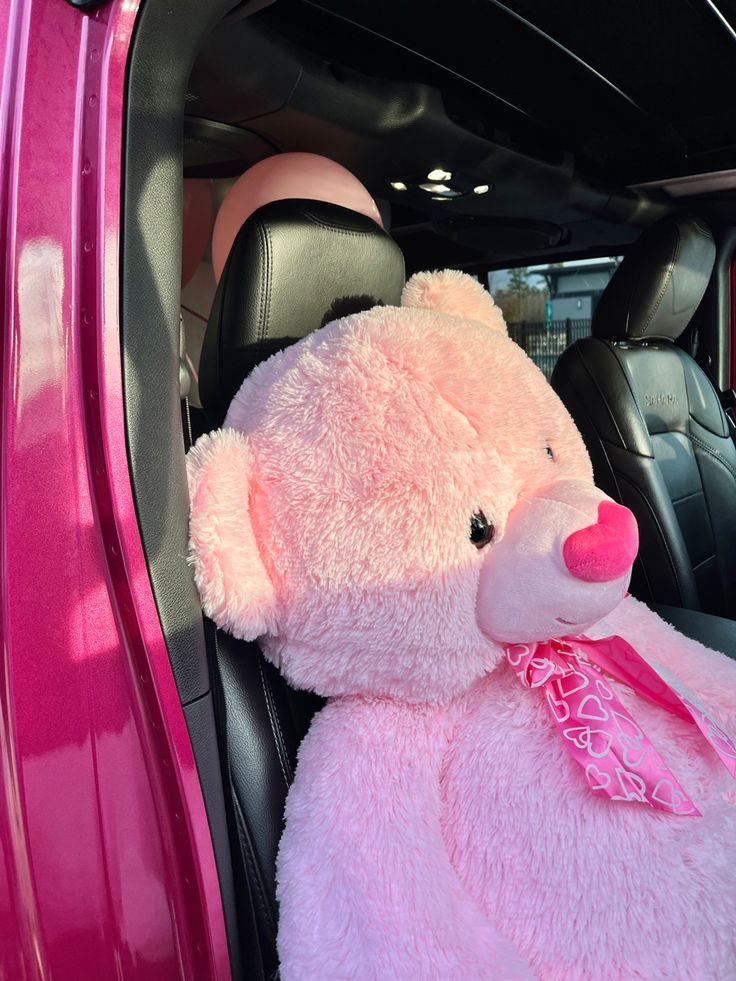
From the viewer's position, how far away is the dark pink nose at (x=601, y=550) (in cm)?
83

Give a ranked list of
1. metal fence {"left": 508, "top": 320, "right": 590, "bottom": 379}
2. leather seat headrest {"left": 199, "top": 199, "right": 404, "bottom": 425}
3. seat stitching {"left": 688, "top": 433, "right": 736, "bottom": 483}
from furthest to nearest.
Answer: metal fence {"left": 508, "top": 320, "right": 590, "bottom": 379} < seat stitching {"left": 688, "top": 433, "right": 736, "bottom": 483} < leather seat headrest {"left": 199, "top": 199, "right": 404, "bottom": 425}

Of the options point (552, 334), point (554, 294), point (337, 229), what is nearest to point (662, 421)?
point (552, 334)

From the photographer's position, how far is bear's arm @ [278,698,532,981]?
2.58 feet

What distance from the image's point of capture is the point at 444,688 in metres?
0.91

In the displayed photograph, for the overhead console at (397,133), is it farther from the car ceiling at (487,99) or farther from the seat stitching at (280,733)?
the seat stitching at (280,733)

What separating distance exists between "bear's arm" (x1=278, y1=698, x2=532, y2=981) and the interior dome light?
1.76 m

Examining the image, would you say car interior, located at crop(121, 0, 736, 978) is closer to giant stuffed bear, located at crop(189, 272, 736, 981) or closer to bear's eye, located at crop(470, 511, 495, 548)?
giant stuffed bear, located at crop(189, 272, 736, 981)

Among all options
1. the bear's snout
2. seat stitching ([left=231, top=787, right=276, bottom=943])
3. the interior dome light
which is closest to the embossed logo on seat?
the interior dome light

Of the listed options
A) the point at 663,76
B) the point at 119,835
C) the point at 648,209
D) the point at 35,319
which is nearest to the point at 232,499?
the point at 35,319

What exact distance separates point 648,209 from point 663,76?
0.73 meters

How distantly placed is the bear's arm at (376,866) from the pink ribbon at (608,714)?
0.44 ft

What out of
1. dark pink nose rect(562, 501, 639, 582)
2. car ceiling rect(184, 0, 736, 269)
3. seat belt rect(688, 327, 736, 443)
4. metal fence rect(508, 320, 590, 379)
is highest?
car ceiling rect(184, 0, 736, 269)

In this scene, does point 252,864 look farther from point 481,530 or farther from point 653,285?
point 653,285

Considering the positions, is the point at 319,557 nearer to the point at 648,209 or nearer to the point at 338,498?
the point at 338,498
